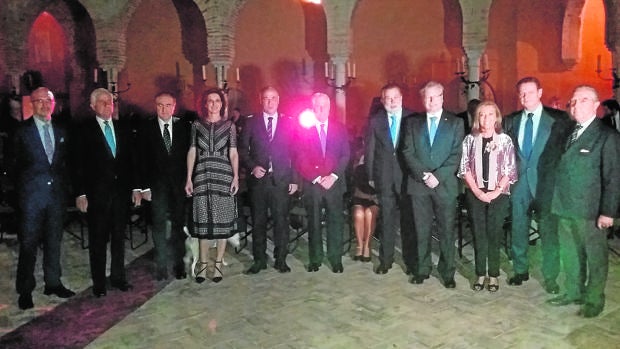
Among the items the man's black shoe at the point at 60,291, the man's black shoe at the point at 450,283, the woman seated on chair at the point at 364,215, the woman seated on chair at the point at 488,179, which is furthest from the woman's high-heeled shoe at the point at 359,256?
the man's black shoe at the point at 60,291

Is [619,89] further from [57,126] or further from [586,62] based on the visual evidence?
[57,126]

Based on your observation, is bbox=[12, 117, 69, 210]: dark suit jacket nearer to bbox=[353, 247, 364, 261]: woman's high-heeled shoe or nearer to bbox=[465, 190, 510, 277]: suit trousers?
bbox=[353, 247, 364, 261]: woman's high-heeled shoe

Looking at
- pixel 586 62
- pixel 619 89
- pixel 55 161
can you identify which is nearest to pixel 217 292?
pixel 55 161

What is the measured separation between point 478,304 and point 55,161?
3644 mm

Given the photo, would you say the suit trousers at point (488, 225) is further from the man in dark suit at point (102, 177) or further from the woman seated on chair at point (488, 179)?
the man in dark suit at point (102, 177)

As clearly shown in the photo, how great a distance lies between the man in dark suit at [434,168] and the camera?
504 cm

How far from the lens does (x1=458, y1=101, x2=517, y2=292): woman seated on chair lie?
484 centimetres

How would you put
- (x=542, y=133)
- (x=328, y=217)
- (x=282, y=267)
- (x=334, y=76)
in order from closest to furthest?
(x=542, y=133) < (x=328, y=217) < (x=282, y=267) < (x=334, y=76)

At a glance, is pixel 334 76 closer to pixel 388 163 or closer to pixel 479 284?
pixel 388 163

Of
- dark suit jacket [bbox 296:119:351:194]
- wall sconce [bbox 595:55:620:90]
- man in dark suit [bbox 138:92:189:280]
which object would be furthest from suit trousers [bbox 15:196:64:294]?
wall sconce [bbox 595:55:620:90]

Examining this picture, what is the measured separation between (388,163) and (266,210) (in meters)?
1.23

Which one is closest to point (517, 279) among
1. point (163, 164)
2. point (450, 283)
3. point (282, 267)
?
point (450, 283)

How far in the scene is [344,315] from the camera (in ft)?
15.0

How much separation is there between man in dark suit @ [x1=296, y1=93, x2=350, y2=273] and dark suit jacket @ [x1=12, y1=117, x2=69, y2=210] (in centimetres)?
216
